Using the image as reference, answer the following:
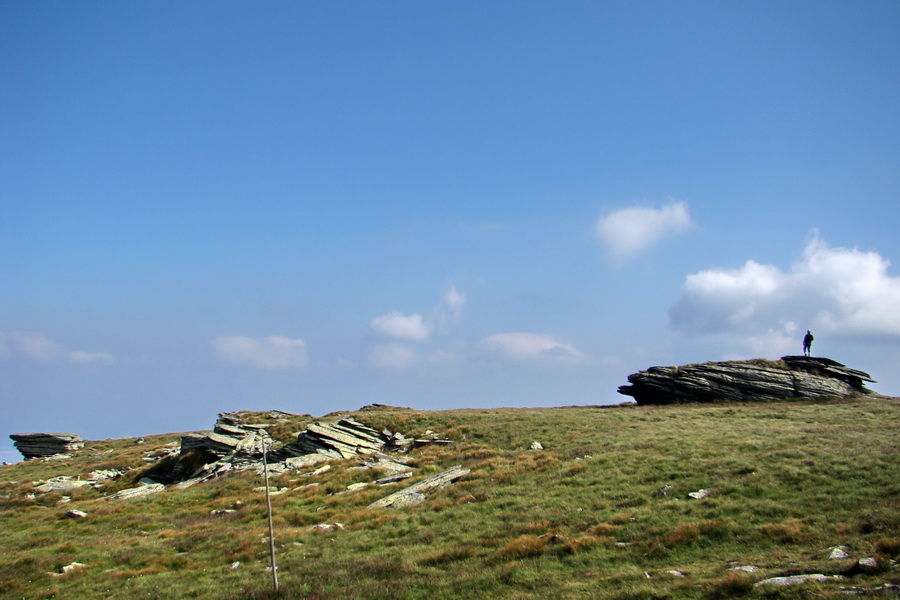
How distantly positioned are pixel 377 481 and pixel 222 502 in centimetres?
1110

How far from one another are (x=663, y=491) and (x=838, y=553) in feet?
32.4

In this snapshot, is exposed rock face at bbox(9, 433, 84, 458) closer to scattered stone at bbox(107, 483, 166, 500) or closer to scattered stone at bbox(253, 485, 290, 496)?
scattered stone at bbox(107, 483, 166, 500)

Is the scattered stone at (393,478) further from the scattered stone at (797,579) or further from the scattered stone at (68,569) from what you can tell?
the scattered stone at (797,579)

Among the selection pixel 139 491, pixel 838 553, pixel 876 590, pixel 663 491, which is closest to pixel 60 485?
pixel 139 491

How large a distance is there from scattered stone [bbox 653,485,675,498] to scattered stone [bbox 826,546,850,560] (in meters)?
9.03

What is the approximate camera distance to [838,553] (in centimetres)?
1351

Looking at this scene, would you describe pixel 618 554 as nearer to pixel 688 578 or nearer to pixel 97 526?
pixel 688 578

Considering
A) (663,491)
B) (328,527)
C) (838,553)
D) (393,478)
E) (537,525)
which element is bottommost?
(328,527)

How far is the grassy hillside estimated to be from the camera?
1516 centimetres

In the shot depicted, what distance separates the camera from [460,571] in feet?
56.1

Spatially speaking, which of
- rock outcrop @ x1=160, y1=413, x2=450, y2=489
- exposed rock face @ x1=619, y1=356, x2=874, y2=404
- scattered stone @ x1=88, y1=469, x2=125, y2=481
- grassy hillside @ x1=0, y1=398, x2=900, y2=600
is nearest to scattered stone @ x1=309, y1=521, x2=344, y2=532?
grassy hillside @ x1=0, y1=398, x2=900, y2=600

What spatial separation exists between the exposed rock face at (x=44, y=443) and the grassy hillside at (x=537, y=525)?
40.3 meters

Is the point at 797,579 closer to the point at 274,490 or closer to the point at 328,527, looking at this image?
the point at 328,527

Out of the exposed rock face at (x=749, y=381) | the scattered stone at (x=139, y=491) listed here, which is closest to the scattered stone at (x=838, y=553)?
the exposed rock face at (x=749, y=381)
